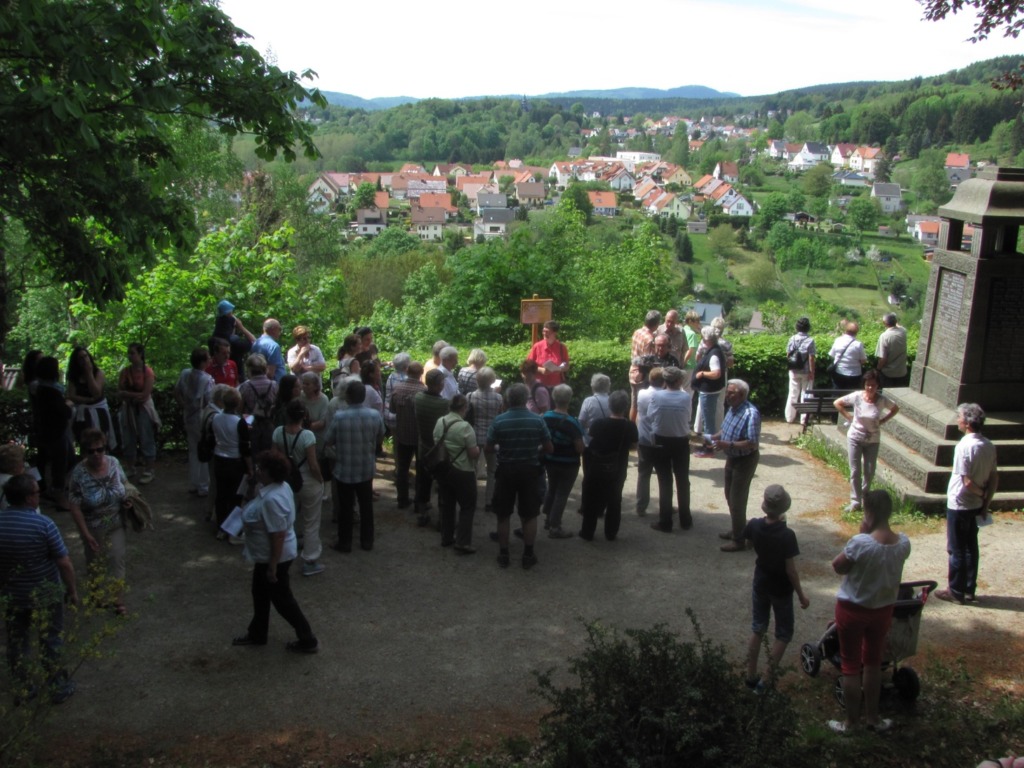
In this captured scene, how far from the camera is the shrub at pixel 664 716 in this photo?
14.4 feet

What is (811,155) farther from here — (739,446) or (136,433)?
(136,433)

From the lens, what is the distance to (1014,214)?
9492 mm

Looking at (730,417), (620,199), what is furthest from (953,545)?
(620,199)

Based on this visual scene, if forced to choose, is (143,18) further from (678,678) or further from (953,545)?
(953,545)

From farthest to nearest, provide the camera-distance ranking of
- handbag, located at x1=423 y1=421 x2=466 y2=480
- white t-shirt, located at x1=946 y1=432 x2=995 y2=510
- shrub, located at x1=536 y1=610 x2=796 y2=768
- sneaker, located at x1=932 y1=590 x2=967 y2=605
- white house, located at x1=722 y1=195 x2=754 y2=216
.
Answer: white house, located at x1=722 y1=195 x2=754 y2=216
handbag, located at x1=423 y1=421 x2=466 y2=480
sneaker, located at x1=932 y1=590 x2=967 y2=605
white t-shirt, located at x1=946 y1=432 x2=995 y2=510
shrub, located at x1=536 y1=610 x2=796 y2=768

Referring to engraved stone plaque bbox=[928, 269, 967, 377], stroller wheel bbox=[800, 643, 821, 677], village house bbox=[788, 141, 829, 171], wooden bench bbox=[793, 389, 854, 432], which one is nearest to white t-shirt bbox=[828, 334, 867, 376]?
wooden bench bbox=[793, 389, 854, 432]

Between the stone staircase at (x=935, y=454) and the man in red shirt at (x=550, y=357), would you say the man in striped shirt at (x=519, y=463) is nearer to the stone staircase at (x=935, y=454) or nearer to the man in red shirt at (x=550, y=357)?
the man in red shirt at (x=550, y=357)

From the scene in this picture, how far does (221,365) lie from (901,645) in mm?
6741

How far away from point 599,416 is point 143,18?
505cm

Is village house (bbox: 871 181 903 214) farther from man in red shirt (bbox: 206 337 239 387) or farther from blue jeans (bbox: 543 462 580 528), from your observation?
man in red shirt (bbox: 206 337 239 387)

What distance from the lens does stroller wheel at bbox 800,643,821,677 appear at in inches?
237

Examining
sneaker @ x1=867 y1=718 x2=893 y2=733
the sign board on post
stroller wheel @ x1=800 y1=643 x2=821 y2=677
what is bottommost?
sneaker @ x1=867 y1=718 x2=893 y2=733

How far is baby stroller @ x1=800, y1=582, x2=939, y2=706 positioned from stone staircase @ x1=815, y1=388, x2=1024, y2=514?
374 cm

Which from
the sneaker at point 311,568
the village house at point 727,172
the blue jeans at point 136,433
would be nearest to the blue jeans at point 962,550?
the sneaker at point 311,568
